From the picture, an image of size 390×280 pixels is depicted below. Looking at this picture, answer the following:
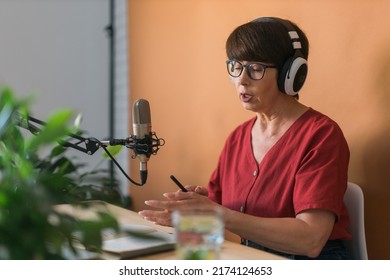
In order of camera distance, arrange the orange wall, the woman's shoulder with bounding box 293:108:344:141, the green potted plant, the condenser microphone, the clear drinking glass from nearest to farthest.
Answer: the green potted plant
the clear drinking glass
the condenser microphone
the woman's shoulder with bounding box 293:108:344:141
the orange wall

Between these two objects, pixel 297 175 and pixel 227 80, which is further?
pixel 227 80

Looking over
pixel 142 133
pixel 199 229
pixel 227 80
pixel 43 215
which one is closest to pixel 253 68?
pixel 142 133

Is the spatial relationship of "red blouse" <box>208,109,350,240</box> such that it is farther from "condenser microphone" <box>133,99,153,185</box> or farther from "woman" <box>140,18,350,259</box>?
"condenser microphone" <box>133,99,153,185</box>

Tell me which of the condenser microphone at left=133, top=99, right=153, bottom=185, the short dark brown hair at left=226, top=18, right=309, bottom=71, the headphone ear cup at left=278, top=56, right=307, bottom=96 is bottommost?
the condenser microphone at left=133, top=99, right=153, bottom=185

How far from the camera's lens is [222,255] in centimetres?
107

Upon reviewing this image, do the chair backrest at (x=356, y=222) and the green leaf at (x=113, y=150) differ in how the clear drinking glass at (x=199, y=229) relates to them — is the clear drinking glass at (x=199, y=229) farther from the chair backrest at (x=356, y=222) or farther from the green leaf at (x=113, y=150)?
the chair backrest at (x=356, y=222)

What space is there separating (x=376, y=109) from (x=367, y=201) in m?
0.26

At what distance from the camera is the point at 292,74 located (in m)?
1.43

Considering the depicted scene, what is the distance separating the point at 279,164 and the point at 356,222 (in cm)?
24

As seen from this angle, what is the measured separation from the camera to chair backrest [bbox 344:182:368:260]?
1.39 meters

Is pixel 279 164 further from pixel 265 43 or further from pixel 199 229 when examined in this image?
pixel 199 229

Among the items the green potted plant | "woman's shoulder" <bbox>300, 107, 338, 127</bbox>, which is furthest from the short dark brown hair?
the green potted plant

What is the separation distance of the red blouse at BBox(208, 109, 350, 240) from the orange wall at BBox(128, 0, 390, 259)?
174 mm

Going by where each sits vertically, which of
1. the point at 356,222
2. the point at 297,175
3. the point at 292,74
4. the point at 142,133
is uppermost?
the point at 292,74
